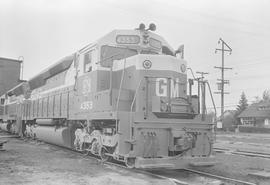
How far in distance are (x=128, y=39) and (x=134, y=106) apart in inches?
88.8

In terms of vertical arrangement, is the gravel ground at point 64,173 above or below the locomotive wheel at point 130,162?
below

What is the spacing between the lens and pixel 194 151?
9305mm

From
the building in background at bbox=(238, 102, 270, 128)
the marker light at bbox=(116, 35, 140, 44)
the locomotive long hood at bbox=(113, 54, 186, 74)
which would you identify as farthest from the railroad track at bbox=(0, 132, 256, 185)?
the building in background at bbox=(238, 102, 270, 128)

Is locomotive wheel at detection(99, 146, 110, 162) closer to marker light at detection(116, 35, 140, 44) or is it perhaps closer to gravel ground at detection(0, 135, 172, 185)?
gravel ground at detection(0, 135, 172, 185)

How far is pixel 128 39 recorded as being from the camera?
1084cm

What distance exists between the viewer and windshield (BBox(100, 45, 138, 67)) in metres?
10.6

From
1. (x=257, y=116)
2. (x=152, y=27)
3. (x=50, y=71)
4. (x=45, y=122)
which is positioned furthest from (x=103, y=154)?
(x=257, y=116)

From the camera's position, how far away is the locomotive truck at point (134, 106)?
28.9 feet

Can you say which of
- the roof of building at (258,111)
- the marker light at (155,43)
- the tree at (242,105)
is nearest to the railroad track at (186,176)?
the marker light at (155,43)

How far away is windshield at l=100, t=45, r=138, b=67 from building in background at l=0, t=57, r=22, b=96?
693 inches

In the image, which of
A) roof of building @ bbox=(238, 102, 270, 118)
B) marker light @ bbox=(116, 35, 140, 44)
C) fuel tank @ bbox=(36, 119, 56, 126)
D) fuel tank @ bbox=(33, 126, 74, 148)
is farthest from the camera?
roof of building @ bbox=(238, 102, 270, 118)

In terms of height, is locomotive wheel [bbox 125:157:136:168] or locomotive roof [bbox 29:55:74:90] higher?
locomotive roof [bbox 29:55:74:90]

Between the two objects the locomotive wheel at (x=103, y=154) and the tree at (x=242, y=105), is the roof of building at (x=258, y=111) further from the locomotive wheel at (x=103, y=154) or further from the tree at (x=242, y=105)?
the locomotive wheel at (x=103, y=154)

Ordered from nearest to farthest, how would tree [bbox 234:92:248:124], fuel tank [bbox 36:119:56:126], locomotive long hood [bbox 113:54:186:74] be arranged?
locomotive long hood [bbox 113:54:186:74] → fuel tank [bbox 36:119:56:126] → tree [bbox 234:92:248:124]
